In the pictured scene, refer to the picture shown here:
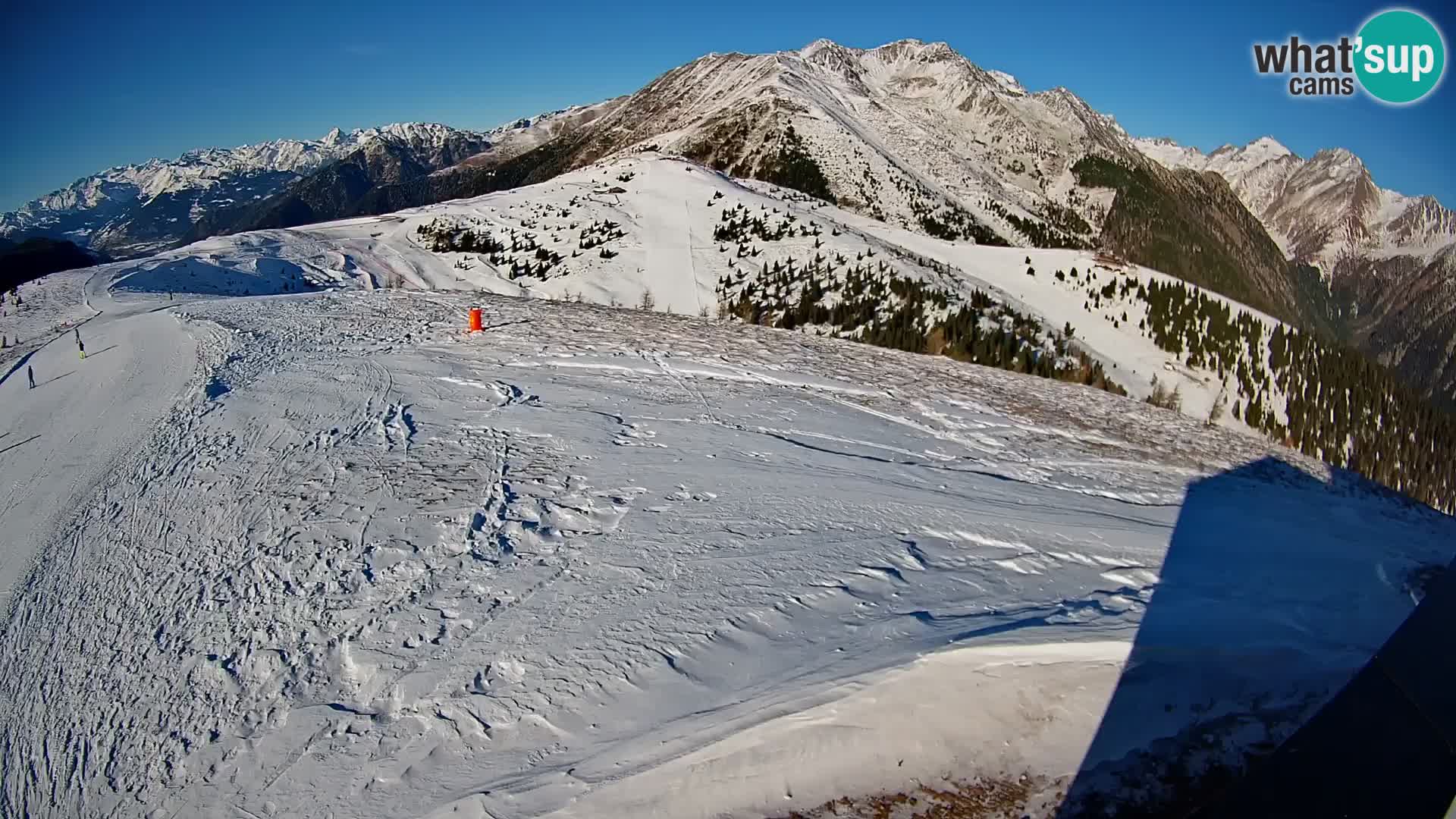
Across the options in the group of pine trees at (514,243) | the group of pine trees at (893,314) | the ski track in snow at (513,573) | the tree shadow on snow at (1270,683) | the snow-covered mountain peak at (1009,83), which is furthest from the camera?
the snow-covered mountain peak at (1009,83)

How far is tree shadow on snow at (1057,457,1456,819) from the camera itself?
272 centimetres

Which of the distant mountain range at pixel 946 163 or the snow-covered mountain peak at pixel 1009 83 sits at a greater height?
the snow-covered mountain peak at pixel 1009 83

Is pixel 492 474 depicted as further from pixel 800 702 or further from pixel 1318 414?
pixel 1318 414

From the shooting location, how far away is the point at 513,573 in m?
5.95

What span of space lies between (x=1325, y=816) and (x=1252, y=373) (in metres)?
22.9

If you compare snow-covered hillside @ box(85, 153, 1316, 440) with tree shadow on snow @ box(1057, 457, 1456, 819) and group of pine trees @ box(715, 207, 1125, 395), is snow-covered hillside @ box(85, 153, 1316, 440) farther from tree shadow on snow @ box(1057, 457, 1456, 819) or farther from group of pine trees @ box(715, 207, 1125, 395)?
tree shadow on snow @ box(1057, 457, 1456, 819)

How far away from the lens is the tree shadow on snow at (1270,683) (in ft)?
8.92

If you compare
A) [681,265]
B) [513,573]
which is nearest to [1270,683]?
[513,573]

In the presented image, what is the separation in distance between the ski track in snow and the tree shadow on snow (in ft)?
0.54

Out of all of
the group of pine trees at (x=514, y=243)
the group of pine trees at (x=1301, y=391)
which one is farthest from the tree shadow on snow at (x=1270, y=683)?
the group of pine trees at (x=514, y=243)

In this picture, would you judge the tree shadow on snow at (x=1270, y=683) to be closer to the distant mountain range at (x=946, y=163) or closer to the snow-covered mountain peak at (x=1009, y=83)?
the distant mountain range at (x=946, y=163)

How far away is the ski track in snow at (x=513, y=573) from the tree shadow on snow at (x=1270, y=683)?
6.4 inches

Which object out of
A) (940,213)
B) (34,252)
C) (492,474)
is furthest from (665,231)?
(34,252)

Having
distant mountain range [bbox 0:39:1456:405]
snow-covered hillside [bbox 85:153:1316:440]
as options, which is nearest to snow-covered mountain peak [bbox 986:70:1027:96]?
distant mountain range [bbox 0:39:1456:405]
